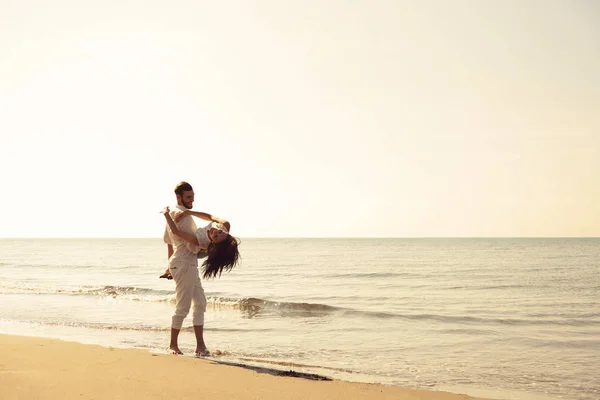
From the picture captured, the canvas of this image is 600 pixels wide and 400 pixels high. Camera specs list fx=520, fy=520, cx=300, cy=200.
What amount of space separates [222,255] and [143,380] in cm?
201

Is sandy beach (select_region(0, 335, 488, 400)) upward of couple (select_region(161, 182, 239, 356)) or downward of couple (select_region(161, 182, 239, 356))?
downward

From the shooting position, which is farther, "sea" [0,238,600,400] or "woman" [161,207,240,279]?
"sea" [0,238,600,400]

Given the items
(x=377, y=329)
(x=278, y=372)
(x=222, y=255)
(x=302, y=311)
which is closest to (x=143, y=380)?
(x=278, y=372)

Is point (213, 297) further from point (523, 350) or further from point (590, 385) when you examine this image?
point (590, 385)

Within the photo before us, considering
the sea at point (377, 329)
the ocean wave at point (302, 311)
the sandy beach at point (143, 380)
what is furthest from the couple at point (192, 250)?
the ocean wave at point (302, 311)

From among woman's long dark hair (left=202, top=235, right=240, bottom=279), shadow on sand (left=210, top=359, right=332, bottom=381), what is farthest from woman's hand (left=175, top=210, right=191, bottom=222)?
shadow on sand (left=210, top=359, right=332, bottom=381)

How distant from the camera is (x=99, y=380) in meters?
4.75

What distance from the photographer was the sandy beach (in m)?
4.39

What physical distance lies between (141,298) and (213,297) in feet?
7.41

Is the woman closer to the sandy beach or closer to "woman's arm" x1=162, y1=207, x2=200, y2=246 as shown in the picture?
"woman's arm" x1=162, y1=207, x2=200, y2=246

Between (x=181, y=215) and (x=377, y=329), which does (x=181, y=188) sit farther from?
(x=377, y=329)

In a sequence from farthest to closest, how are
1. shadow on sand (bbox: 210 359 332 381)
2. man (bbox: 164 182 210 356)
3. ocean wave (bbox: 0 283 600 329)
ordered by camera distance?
1. ocean wave (bbox: 0 283 600 329)
2. man (bbox: 164 182 210 356)
3. shadow on sand (bbox: 210 359 332 381)

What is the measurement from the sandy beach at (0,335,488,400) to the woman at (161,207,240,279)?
3.88ft

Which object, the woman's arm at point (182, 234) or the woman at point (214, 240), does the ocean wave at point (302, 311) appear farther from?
the woman's arm at point (182, 234)
